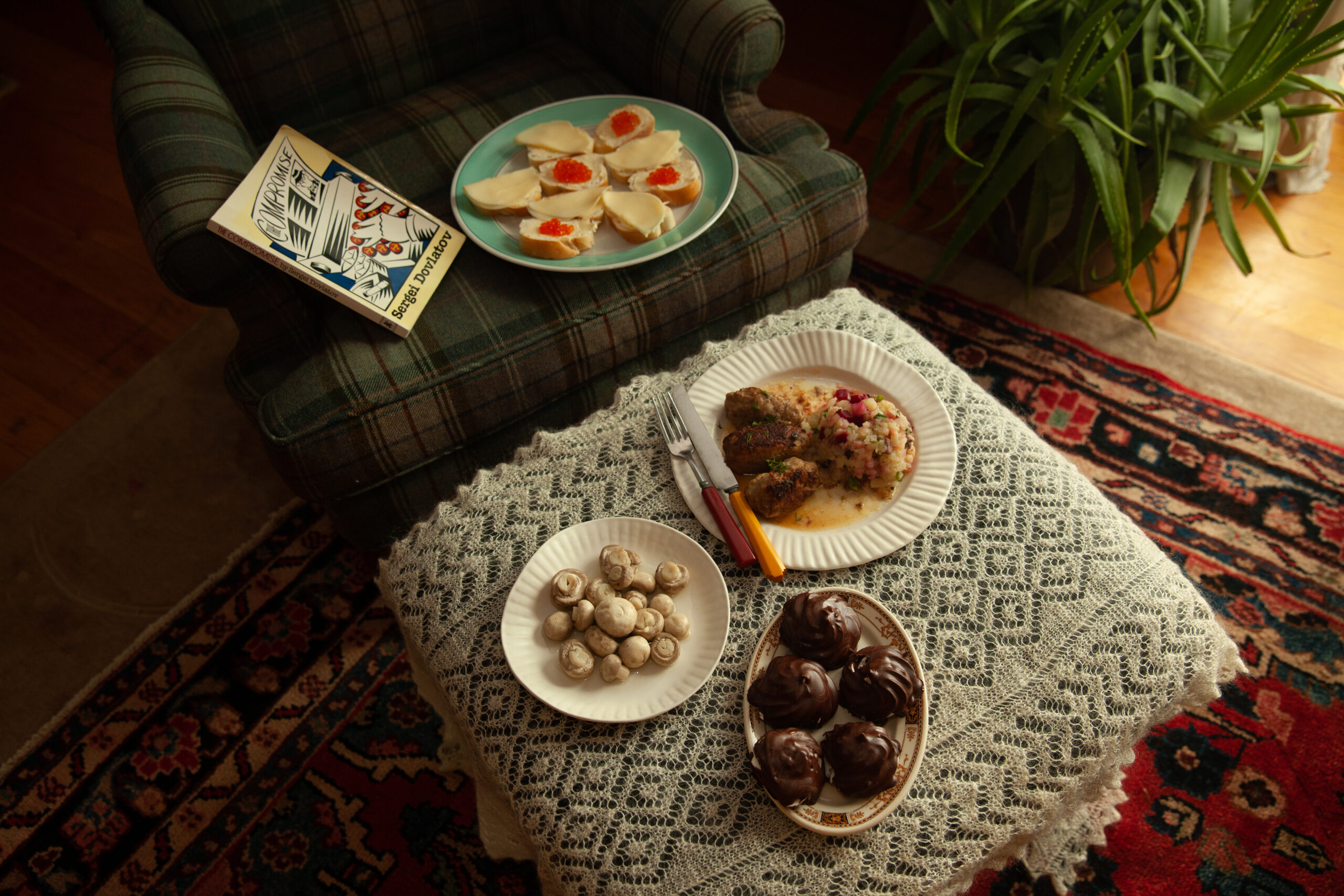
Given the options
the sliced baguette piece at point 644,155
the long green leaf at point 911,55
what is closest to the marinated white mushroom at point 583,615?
the sliced baguette piece at point 644,155

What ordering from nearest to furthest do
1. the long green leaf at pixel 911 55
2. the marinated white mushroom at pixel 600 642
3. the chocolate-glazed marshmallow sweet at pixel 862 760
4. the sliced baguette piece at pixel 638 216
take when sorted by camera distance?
the chocolate-glazed marshmallow sweet at pixel 862 760 < the marinated white mushroom at pixel 600 642 < the sliced baguette piece at pixel 638 216 < the long green leaf at pixel 911 55

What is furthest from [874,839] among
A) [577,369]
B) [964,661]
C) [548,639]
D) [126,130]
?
[126,130]

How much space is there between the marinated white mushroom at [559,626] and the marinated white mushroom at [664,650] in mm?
93

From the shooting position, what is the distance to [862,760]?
759mm

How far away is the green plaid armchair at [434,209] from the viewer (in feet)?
3.77

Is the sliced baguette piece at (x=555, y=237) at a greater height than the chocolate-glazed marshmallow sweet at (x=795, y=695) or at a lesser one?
greater

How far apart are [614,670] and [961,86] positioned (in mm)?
1203

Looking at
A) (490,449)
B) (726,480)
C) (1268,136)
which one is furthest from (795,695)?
(1268,136)

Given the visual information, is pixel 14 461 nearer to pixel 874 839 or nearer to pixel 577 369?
pixel 577 369

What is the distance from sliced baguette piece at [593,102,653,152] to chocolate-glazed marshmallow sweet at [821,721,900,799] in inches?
39.7

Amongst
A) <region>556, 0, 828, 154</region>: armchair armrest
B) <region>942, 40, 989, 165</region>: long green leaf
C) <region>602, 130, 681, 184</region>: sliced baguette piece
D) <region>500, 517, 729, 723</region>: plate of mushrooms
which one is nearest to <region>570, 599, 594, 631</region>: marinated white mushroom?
<region>500, 517, 729, 723</region>: plate of mushrooms

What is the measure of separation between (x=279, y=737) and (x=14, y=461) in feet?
3.05

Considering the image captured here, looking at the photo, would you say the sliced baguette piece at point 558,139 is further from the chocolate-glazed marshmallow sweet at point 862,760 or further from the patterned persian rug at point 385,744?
the chocolate-glazed marshmallow sweet at point 862,760

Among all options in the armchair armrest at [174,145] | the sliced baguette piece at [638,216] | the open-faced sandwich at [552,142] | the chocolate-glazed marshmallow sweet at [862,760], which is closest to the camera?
the chocolate-glazed marshmallow sweet at [862,760]
